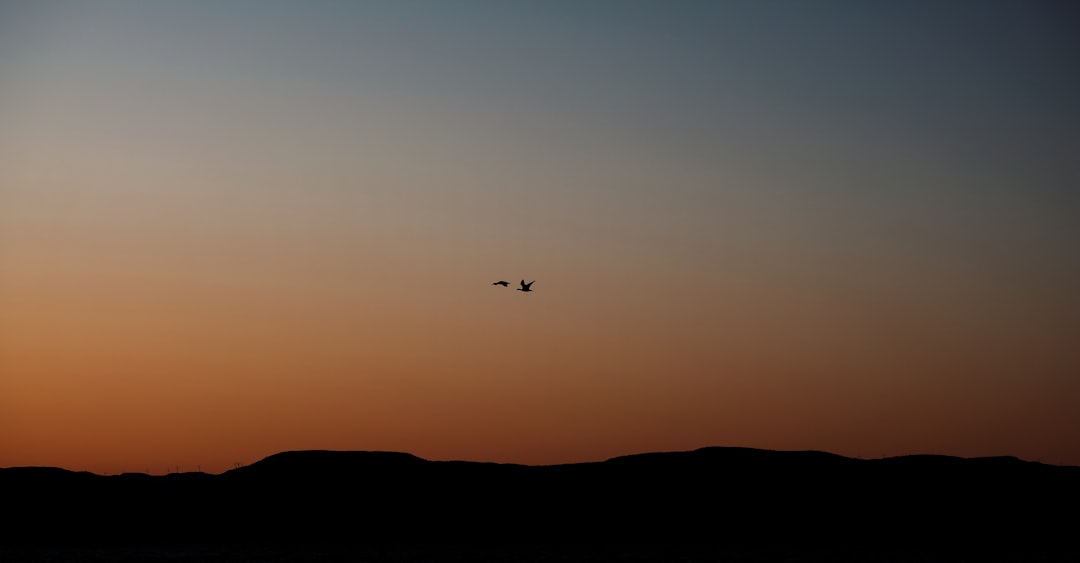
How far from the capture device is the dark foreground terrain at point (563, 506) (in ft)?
205

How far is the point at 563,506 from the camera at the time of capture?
6588 centimetres

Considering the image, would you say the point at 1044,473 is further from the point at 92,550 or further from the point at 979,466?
the point at 92,550

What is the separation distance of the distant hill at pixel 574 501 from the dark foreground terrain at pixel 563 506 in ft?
0.25

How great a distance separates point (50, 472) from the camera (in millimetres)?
67500

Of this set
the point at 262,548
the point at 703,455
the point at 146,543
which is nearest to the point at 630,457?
the point at 703,455

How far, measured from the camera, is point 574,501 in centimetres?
6600

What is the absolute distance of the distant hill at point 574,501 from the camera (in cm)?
6338

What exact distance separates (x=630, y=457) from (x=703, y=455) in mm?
3520

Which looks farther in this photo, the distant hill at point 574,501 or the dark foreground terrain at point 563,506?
the distant hill at point 574,501

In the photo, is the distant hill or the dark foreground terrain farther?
the distant hill

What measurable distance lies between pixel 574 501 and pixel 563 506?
572mm

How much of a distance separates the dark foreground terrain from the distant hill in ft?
0.25

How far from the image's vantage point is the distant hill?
63375 mm

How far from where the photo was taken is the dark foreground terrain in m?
62.4
